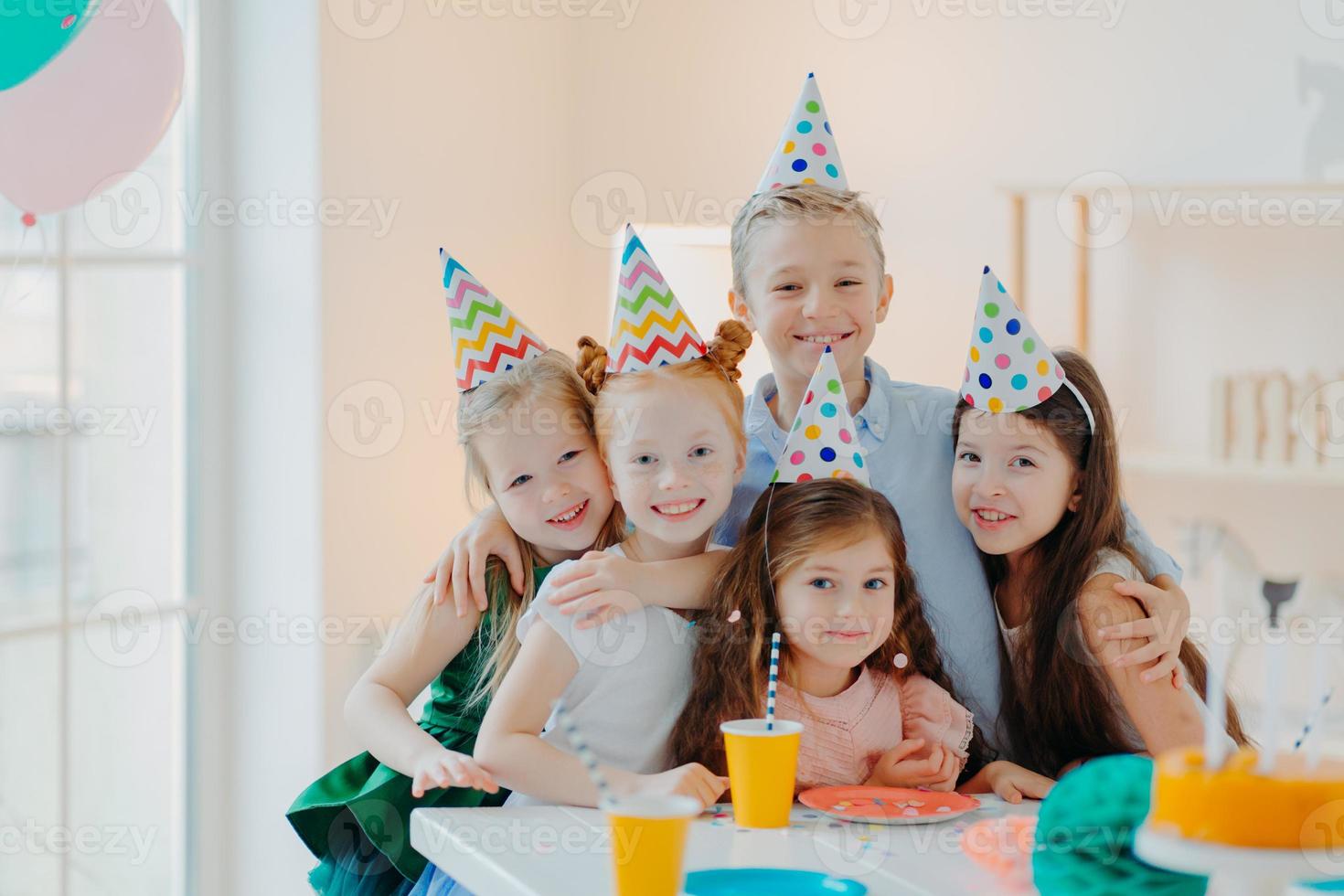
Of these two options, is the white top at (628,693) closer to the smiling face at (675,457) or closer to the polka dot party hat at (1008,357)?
the smiling face at (675,457)

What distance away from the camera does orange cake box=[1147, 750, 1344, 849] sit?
783 millimetres

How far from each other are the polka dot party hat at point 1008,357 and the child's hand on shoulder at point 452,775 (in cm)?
63

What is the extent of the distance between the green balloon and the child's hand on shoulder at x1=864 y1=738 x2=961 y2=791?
122cm

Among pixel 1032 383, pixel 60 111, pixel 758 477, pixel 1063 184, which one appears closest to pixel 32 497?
pixel 60 111

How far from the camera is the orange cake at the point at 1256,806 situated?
78cm

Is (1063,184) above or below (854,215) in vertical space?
above

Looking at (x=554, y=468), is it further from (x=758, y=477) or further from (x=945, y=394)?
(x=945, y=394)

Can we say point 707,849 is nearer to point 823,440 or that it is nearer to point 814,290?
point 823,440

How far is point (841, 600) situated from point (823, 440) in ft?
0.52

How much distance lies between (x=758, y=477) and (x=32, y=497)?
1.46 meters

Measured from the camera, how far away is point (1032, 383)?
1.40m

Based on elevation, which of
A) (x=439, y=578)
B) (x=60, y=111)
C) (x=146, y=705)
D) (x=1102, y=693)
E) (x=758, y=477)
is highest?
(x=60, y=111)

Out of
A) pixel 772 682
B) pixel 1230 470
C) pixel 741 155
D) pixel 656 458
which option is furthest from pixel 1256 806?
pixel 741 155

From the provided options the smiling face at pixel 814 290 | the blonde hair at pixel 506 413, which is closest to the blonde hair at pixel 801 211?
the smiling face at pixel 814 290
